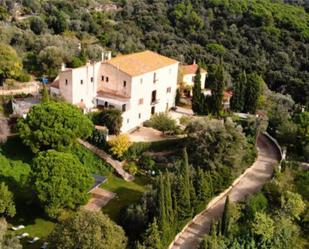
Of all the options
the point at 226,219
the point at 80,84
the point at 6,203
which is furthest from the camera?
the point at 80,84

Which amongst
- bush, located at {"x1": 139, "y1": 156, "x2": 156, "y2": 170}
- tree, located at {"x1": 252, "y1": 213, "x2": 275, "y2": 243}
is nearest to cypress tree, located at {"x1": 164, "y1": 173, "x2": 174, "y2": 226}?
tree, located at {"x1": 252, "y1": 213, "x2": 275, "y2": 243}

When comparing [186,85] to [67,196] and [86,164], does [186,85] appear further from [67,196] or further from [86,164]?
[67,196]

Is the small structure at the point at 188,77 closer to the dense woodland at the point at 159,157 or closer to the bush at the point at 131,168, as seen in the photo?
the dense woodland at the point at 159,157

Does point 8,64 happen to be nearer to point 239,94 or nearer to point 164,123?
point 164,123

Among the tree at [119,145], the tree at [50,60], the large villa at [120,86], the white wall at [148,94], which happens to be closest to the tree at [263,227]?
the tree at [119,145]

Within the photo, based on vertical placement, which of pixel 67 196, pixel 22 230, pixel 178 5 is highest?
pixel 178 5

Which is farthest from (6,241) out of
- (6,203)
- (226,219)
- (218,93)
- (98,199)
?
(218,93)

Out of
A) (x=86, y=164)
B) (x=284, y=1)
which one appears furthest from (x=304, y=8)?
(x=86, y=164)
